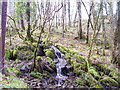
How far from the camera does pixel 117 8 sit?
5.36 meters

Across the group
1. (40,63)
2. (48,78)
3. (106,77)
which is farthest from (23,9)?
(106,77)

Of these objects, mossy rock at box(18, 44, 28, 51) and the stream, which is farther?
mossy rock at box(18, 44, 28, 51)

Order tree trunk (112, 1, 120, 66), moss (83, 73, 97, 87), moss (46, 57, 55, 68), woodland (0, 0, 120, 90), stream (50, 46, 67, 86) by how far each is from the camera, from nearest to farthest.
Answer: woodland (0, 0, 120, 90)
moss (83, 73, 97, 87)
stream (50, 46, 67, 86)
moss (46, 57, 55, 68)
tree trunk (112, 1, 120, 66)

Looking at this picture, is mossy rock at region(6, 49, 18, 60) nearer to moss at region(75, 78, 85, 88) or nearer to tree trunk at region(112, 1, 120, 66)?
moss at region(75, 78, 85, 88)

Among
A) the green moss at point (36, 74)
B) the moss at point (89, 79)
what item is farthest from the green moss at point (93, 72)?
the green moss at point (36, 74)

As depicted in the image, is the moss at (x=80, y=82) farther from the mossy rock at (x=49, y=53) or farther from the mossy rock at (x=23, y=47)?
the mossy rock at (x=23, y=47)

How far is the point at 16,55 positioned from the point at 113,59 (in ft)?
13.6

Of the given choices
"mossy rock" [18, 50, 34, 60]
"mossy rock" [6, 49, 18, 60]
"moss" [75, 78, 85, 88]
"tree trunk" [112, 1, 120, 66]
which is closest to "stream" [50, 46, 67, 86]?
"moss" [75, 78, 85, 88]

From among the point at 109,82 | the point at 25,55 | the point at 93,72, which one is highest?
the point at 25,55

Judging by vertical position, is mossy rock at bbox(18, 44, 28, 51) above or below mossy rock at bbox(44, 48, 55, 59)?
above

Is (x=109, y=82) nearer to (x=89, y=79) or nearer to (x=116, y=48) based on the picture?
(x=89, y=79)

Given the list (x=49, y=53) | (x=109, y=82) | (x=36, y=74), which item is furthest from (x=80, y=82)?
(x=49, y=53)

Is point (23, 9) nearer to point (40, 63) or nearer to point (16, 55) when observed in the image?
point (16, 55)

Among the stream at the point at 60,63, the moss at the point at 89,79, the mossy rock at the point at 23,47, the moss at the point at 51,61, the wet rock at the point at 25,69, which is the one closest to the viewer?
the moss at the point at 89,79
